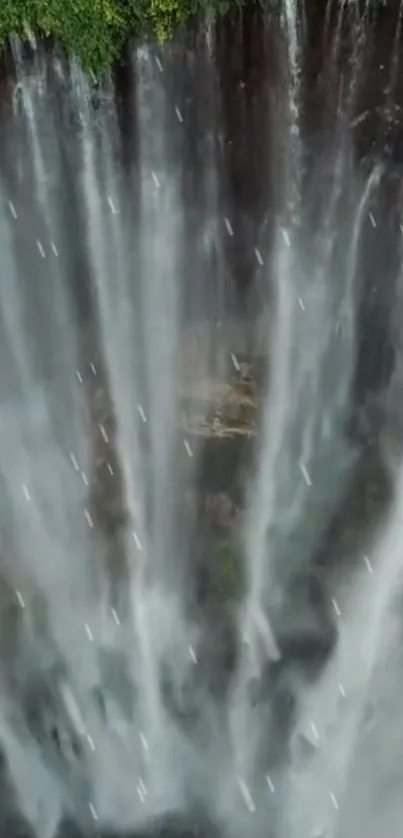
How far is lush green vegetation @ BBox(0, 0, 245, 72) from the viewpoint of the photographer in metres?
3.99

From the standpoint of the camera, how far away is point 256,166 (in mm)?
4461

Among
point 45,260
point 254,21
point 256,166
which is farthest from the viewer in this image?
point 45,260

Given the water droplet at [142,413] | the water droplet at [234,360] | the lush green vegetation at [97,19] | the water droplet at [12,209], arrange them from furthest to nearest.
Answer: the water droplet at [142,413], the water droplet at [234,360], the water droplet at [12,209], the lush green vegetation at [97,19]

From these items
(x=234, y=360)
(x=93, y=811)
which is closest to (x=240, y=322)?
(x=234, y=360)

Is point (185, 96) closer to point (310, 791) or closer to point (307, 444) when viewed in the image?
point (307, 444)

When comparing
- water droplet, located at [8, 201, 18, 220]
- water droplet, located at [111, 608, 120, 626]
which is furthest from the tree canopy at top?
water droplet, located at [111, 608, 120, 626]

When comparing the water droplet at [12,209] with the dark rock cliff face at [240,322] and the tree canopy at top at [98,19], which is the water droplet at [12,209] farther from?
the tree canopy at top at [98,19]

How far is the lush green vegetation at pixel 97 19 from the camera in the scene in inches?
157

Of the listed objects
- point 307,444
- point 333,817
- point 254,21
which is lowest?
point 333,817

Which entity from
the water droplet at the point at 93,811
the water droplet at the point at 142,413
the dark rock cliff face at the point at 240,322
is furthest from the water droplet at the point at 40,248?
the water droplet at the point at 93,811

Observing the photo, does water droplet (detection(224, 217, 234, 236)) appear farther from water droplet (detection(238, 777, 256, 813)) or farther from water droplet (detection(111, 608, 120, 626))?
water droplet (detection(238, 777, 256, 813))

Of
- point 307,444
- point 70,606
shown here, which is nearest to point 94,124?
point 307,444

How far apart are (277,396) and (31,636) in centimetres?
199

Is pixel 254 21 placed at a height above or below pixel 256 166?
above
